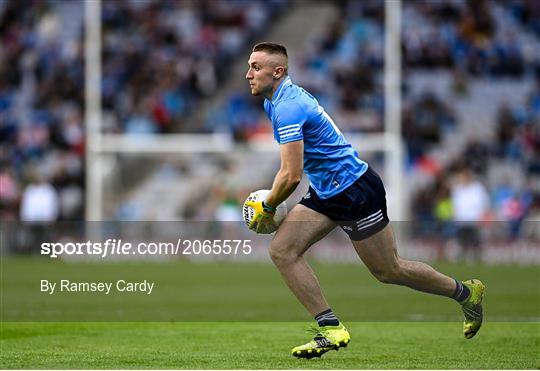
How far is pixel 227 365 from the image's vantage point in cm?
956

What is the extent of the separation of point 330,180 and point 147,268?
9.50 metres

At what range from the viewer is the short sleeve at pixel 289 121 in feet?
31.9

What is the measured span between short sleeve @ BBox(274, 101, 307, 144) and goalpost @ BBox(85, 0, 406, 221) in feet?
57.8

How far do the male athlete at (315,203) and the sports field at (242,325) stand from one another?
0.56m

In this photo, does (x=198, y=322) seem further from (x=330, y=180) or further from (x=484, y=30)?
(x=484, y=30)

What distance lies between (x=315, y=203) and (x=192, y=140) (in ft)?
65.8

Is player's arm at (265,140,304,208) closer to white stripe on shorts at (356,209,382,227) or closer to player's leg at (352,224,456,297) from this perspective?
white stripe on shorts at (356,209,382,227)

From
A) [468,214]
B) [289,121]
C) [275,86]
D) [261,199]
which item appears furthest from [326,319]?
[468,214]

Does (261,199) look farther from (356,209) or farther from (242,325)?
(242,325)

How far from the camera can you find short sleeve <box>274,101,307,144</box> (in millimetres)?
9734

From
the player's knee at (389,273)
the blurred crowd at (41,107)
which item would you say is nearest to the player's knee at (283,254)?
the player's knee at (389,273)

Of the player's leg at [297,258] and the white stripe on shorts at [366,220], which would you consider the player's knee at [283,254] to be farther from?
the white stripe on shorts at [366,220]

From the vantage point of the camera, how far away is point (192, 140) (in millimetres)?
29969

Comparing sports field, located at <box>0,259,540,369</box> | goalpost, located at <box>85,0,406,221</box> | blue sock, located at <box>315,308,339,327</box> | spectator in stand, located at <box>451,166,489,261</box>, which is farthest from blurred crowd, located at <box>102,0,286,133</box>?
blue sock, located at <box>315,308,339,327</box>
